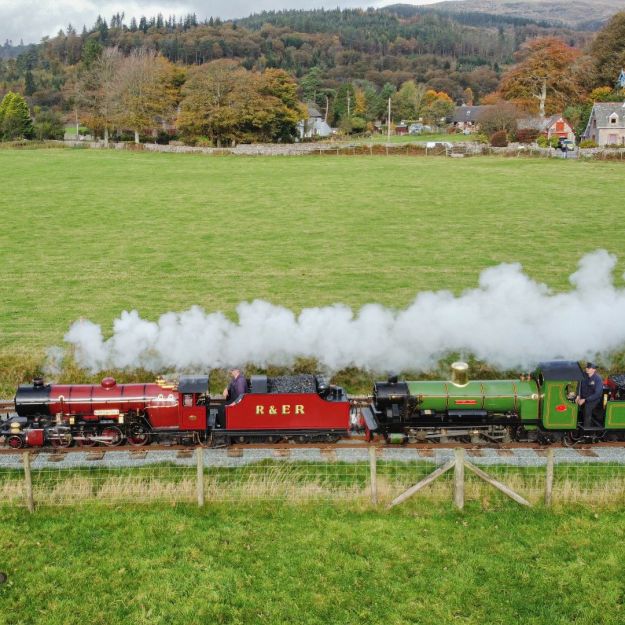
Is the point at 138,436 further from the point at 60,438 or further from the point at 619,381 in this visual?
the point at 619,381

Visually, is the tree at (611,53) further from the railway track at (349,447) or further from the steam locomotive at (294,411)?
the railway track at (349,447)

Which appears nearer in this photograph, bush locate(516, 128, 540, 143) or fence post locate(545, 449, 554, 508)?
fence post locate(545, 449, 554, 508)

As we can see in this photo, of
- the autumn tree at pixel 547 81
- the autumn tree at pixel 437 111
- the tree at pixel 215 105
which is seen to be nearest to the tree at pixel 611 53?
the autumn tree at pixel 547 81

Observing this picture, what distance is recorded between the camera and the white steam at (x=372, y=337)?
69.6 ft

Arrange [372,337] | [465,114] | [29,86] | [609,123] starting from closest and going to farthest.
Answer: [372,337] < [609,123] < [465,114] < [29,86]

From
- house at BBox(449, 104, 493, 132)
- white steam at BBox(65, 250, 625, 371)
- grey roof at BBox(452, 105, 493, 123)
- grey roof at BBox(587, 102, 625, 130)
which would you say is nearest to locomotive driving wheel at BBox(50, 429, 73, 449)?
white steam at BBox(65, 250, 625, 371)

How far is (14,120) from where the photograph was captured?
345 feet

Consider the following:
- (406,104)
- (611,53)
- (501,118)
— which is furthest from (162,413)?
(406,104)

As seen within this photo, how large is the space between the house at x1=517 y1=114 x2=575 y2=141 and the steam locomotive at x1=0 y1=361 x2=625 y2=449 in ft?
274

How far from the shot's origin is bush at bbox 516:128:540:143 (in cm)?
8969

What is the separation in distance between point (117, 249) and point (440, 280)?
1801 cm

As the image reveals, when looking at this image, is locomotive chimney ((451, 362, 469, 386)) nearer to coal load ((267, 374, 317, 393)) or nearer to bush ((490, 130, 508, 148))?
coal load ((267, 374, 317, 393))

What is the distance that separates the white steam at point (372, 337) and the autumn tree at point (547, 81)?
94459 mm

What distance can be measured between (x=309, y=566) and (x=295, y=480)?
10.2 feet
